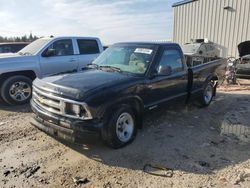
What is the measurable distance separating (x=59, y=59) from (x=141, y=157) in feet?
16.9

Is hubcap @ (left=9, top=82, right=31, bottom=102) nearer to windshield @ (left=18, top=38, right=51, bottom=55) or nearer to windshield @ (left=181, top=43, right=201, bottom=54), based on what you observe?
windshield @ (left=18, top=38, right=51, bottom=55)

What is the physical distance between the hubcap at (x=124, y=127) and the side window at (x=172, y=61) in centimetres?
120

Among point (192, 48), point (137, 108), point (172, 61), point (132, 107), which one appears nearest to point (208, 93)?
point (172, 61)

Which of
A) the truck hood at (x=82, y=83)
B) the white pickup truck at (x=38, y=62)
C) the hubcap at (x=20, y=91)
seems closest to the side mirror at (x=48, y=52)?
the white pickup truck at (x=38, y=62)

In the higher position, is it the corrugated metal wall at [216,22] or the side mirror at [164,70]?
the corrugated metal wall at [216,22]

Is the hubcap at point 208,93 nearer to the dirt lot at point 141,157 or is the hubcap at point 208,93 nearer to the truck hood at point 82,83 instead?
the dirt lot at point 141,157

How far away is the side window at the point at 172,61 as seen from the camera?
5512mm

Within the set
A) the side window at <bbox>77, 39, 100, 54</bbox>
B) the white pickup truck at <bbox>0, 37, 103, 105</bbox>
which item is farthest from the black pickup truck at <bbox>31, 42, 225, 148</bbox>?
the side window at <bbox>77, 39, 100, 54</bbox>

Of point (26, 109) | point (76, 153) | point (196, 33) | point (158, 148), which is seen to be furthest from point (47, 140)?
point (196, 33)

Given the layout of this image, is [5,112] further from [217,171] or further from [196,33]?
[196,33]

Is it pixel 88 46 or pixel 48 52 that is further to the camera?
pixel 88 46

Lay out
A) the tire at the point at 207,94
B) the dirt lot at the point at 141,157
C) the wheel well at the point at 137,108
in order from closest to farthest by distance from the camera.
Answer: the dirt lot at the point at 141,157, the wheel well at the point at 137,108, the tire at the point at 207,94

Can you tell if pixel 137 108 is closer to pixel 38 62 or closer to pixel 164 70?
pixel 164 70

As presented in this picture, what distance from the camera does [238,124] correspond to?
246 inches
